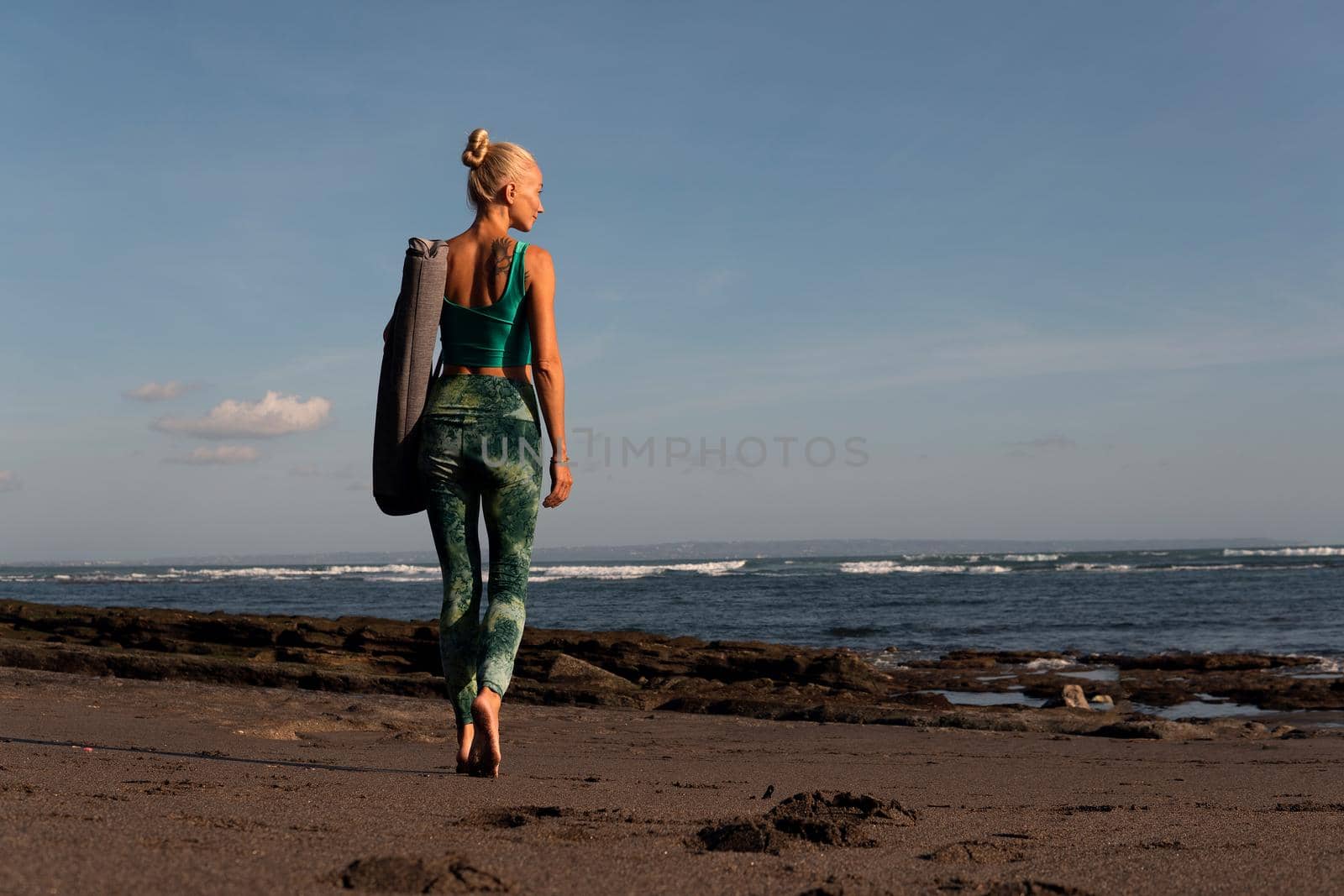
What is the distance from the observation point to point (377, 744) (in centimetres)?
492

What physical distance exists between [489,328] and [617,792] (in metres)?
1.70

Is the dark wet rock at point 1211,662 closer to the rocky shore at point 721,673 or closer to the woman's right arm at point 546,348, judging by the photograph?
the rocky shore at point 721,673

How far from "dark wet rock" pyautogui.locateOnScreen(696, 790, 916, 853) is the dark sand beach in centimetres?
1

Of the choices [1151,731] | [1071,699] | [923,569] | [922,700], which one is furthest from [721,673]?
[923,569]

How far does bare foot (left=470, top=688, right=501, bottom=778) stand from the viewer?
3.62m

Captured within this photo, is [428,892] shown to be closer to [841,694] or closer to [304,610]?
[841,694]

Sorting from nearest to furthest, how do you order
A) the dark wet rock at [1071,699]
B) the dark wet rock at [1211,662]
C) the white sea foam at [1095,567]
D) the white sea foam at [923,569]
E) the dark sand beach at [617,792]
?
the dark sand beach at [617,792], the dark wet rock at [1071,699], the dark wet rock at [1211,662], the white sea foam at [1095,567], the white sea foam at [923,569]

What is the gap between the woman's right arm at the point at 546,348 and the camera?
3.87 metres

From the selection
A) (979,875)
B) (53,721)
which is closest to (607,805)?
(979,875)

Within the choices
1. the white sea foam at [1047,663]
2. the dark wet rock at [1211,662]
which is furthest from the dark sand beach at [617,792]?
the white sea foam at [1047,663]

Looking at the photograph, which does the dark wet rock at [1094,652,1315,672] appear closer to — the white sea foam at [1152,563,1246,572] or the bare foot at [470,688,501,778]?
the bare foot at [470,688,501,778]

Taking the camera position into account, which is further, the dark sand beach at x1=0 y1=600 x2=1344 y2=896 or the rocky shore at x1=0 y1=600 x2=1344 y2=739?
the rocky shore at x1=0 y1=600 x2=1344 y2=739

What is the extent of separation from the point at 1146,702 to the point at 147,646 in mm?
11413

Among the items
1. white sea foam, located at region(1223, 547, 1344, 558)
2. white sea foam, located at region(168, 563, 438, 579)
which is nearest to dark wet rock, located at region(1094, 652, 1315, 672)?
white sea foam, located at region(168, 563, 438, 579)
